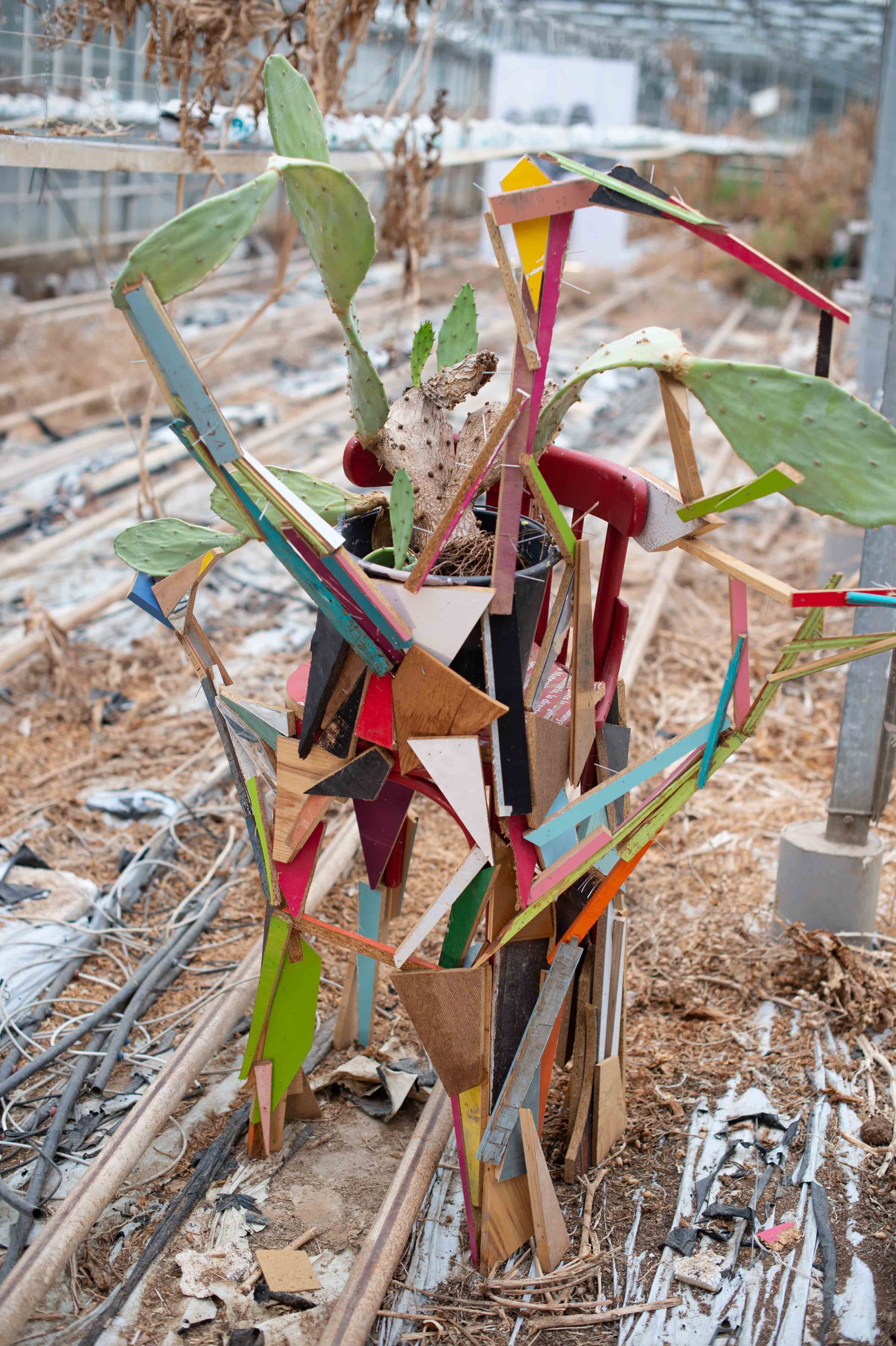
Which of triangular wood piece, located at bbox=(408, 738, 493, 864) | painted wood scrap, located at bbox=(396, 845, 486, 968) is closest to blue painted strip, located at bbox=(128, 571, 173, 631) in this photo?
triangular wood piece, located at bbox=(408, 738, 493, 864)

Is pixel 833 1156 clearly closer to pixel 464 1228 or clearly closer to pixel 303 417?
pixel 464 1228

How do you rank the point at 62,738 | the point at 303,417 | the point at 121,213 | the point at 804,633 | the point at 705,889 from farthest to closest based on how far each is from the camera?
the point at 121,213 < the point at 303,417 < the point at 62,738 < the point at 705,889 < the point at 804,633

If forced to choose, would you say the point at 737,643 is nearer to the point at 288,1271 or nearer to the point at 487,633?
the point at 487,633

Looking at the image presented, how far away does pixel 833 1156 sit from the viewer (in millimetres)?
2326

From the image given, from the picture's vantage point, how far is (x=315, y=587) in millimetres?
1773

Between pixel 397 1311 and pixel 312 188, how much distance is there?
1847 mm

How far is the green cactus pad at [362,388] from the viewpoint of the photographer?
1.87 m

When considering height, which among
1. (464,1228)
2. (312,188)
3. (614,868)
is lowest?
(464,1228)

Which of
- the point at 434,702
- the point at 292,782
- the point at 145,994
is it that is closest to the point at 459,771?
the point at 434,702

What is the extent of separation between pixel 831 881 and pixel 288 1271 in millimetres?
1679

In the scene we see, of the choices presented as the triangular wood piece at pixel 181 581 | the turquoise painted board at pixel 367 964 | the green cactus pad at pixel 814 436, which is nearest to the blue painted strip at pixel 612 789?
the green cactus pad at pixel 814 436

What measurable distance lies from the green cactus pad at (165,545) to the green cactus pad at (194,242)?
568 mm

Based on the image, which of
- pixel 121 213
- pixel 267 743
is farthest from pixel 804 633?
pixel 121 213

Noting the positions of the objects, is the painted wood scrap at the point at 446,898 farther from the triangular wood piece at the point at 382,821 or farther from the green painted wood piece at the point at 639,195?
the green painted wood piece at the point at 639,195
